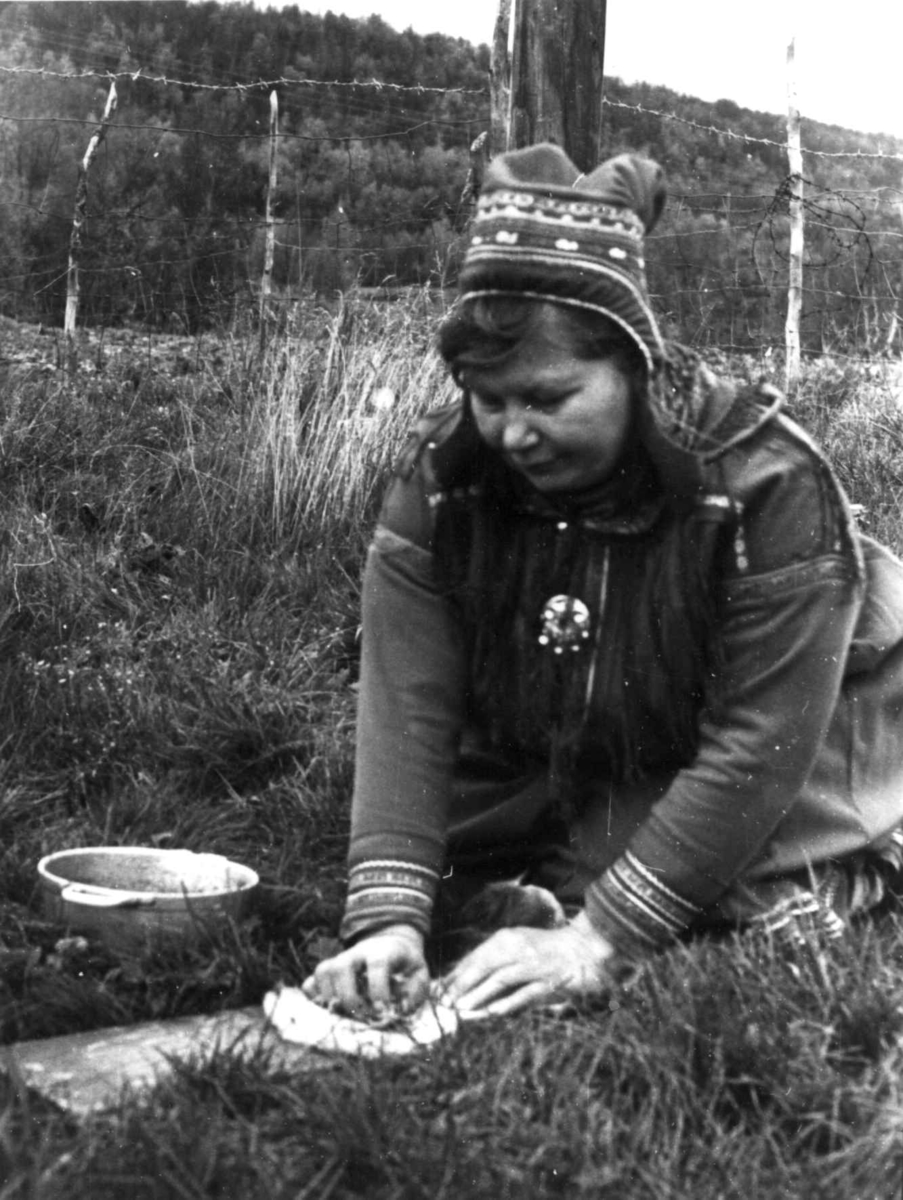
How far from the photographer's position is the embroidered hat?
2.39 meters

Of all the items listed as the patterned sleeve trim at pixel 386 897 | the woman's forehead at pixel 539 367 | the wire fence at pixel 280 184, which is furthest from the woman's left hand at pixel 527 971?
the wire fence at pixel 280 184

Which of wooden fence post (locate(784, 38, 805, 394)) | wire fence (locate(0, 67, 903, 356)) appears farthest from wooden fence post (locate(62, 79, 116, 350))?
wooden fence post (locate(784, 38, 805, 394))

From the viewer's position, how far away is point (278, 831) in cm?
343

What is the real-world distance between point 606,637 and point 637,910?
0.47m

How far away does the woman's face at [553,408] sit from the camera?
95.4 inches

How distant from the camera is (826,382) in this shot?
8648 mm

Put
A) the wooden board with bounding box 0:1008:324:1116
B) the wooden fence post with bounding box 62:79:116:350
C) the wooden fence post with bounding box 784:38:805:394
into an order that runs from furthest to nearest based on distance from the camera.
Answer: the wooden fence post with bounding box 784:38:805:394
the wooden fence post with bounding box 62:79:116:350
the wooden board with bounding box 0:1008:324:1116

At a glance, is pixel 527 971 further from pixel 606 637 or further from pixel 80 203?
pixel 80 203

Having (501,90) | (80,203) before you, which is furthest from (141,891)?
(80,203)

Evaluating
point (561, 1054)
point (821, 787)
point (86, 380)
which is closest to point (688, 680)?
point (821, 787)

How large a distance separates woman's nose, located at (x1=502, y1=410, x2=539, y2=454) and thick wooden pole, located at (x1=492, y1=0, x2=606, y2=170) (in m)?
2.15

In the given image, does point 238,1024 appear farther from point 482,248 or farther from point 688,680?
point 482,248

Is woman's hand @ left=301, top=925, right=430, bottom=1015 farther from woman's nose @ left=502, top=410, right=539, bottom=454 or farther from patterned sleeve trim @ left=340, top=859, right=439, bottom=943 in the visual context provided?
woman's nose @ left=502, top=410, right=539, bottom=454

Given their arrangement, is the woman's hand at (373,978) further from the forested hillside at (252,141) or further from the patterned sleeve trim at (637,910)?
the forested hillside at (252,141)
